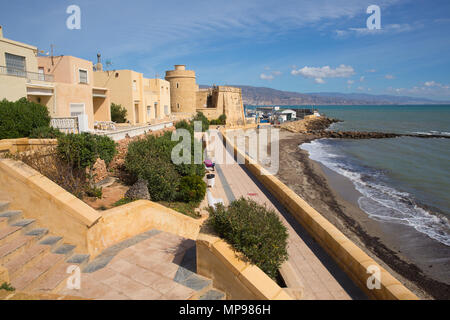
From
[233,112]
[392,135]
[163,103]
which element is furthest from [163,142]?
[392,135]

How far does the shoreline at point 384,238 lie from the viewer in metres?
8.44

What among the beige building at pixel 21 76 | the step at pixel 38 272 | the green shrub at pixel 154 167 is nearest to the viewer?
the step at pixel 38 272

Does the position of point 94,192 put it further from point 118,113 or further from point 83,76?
point 118,113

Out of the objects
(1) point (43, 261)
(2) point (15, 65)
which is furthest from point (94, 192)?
(2) point (15, 65)

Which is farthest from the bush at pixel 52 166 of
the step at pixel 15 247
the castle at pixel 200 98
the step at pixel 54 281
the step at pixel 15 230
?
the castle at pixel 200 98

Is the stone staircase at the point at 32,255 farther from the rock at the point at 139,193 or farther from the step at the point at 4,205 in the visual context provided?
the rock at the point at 139,193

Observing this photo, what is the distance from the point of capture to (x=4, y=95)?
1141cm

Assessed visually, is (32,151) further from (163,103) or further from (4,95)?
(163,103)

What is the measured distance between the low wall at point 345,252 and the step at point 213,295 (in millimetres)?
2386

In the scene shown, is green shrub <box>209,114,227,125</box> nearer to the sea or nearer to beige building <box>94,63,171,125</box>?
the sea

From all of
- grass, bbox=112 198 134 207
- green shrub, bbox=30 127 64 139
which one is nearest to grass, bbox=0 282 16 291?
grass, bbox=112 198 134 207

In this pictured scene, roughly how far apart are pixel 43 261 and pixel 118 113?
63.5ft

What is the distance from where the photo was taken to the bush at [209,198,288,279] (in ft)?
14.2

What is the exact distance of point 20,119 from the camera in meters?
9.99
